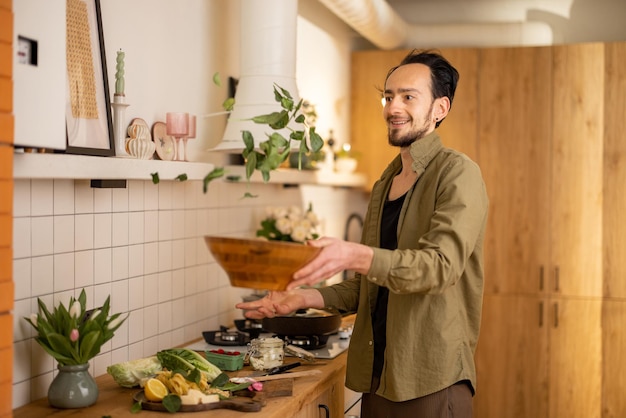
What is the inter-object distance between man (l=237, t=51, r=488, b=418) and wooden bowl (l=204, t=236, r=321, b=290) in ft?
0.86

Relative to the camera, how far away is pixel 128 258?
265 cm

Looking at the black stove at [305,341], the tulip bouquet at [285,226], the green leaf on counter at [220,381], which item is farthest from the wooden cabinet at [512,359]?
the green leaf on counter at [220,381]

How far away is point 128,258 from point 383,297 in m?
0.87

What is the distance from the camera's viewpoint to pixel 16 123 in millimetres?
1809

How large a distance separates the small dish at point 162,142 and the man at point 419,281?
2.04 ft

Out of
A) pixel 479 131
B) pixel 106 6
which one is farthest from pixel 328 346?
pixel 479 131

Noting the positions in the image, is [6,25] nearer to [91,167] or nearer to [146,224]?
[91,167]

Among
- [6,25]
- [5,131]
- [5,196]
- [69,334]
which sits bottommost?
[69,334]

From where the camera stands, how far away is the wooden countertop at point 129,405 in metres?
2.06

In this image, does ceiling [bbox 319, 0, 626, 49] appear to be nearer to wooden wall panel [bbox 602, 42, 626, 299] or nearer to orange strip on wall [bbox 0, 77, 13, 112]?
wooden wall panel [bbox 602, 42, 626, 299]

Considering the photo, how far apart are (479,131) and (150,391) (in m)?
3.13

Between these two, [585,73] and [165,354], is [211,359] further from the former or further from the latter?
[585,73]

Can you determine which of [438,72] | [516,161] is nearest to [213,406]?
[438,72]

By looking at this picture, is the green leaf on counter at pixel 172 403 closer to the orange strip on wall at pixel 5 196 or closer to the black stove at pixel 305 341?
the orange strip on wall at pixel 5 196
